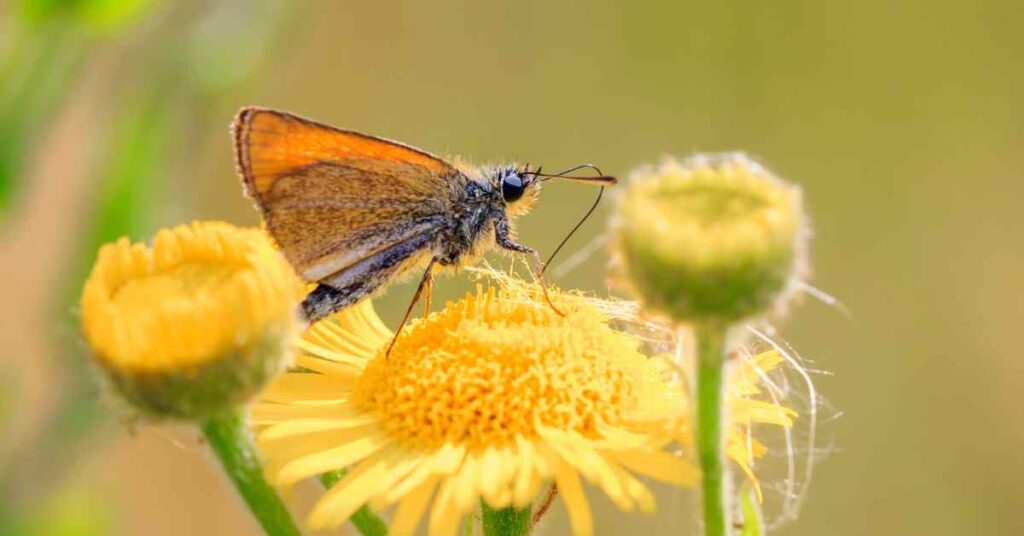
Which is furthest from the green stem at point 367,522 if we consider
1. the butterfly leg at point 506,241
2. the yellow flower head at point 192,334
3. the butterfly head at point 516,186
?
the butterfly head at point 516,186

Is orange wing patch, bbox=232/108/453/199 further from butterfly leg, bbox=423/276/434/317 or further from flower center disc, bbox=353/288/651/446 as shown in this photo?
flower center disc, bbox=353/288/651/446

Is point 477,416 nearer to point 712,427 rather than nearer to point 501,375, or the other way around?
point 501,375

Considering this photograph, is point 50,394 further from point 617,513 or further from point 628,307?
point 617,513

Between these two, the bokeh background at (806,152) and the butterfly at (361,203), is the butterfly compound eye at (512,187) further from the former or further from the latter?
the bokeh background at (806,152)

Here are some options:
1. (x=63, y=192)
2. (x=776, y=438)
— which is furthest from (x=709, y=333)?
(x=63, y=192)

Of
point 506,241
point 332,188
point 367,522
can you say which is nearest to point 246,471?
point 367,522

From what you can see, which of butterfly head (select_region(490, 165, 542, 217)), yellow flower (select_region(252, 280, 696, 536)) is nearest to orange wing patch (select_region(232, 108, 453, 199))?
butterfly head (select_region(490, 165, 542, 217))
